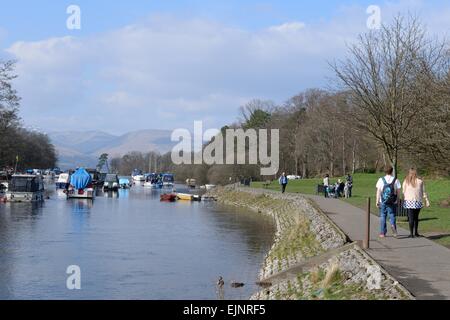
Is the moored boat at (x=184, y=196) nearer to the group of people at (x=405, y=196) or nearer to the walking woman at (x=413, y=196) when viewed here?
the group of people at (x=405, y=196)

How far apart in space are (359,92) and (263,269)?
32.5 feet

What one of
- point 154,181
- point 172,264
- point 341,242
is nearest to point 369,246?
point 341,242

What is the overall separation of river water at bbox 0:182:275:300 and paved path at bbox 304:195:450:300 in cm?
365

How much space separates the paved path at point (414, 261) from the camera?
468 inches

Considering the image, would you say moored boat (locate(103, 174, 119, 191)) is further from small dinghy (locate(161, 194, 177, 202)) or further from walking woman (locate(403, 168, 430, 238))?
walking woman (locate(403, 168, 430, 238))

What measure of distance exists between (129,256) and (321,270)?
1048 centimetres

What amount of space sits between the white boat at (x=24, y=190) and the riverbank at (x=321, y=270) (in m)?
36.1

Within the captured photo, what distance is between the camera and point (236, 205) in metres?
63.9

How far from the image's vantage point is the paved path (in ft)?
39.0

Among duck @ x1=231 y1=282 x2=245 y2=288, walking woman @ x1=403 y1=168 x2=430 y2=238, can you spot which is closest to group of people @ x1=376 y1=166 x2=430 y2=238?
walking woman @ x1=403 y1=168 x2=430 y2=238

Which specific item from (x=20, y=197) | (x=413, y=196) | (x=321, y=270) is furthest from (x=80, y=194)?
(x=321, y=270)

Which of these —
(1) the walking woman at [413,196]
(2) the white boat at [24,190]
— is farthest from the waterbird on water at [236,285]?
(2) the white boat at [24,190]
